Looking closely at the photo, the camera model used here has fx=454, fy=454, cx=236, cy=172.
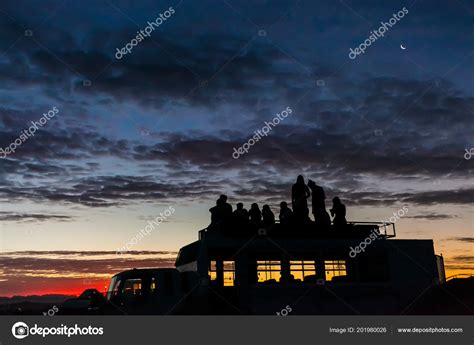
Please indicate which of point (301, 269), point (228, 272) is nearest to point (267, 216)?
point (301, 269)

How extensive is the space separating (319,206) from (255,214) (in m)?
2.20

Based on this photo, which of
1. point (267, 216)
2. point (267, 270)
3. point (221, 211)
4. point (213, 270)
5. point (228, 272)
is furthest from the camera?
point (267, 216)

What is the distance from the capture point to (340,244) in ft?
50.6

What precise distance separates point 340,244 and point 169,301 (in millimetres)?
6079

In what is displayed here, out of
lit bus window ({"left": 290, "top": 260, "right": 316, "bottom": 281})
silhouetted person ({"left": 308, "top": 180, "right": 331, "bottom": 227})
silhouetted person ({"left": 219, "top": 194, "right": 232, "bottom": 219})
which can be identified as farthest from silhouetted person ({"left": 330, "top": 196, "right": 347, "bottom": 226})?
silhouetted person ({"left": 219, "top": 194, "right": 232, "bottom": 219})

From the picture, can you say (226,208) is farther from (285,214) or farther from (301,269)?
(301,269)

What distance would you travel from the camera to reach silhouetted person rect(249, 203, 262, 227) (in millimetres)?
15500

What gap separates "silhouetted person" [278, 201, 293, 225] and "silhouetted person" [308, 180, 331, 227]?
2.70ft

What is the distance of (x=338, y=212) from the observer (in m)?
15.9

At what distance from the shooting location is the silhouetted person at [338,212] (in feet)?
51.9

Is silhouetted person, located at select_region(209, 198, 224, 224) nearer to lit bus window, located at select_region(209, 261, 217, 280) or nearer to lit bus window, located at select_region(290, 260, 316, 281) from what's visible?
lit bus window, located at select_region(209, 261, 217, 280)

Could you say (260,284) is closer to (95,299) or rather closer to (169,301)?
(169,301)

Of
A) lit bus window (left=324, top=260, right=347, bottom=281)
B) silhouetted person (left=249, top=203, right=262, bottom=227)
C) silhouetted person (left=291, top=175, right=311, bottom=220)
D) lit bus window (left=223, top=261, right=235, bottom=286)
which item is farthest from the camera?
silhouetted person (left=249, top=203, right=262, bottom=227)
